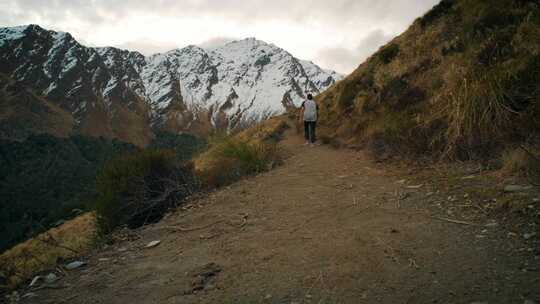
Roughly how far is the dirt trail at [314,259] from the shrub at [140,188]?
791 millimetres

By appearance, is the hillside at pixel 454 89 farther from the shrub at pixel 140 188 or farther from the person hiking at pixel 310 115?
the shrub at pixel 140 188

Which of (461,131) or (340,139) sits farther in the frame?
(340,139)

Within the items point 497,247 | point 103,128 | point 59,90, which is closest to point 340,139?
point 497,247

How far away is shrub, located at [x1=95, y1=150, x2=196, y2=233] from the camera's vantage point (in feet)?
20.1

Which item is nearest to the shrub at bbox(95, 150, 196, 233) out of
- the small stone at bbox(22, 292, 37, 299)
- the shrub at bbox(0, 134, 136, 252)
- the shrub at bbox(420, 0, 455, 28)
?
the small stone at bbox(22, 292, 37, 299)

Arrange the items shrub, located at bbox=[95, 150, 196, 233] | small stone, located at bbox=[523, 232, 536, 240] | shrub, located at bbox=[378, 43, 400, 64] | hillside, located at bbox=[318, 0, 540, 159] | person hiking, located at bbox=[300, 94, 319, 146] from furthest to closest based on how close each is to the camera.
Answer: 1. shrub, located at bbox=[378, 43, 400, 64]
2. person hiking, located at bbox=[300, 94, 319, 146]
3. shrub, located at bbox=[95, 150, 196, 233]
4. hillside, located at bbox=[318, 0, 540, 159]
5. small stone, located at bbox=[523, 232, 536, 240]

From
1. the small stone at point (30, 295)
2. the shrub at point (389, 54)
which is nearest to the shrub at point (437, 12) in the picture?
the shrub at point (389, 54)

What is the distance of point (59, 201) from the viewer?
3285 inches

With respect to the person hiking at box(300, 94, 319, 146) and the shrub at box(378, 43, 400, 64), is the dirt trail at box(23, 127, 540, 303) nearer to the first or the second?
the person hiking at box(300, 94, 319, 146)

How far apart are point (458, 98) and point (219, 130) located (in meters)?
6.08

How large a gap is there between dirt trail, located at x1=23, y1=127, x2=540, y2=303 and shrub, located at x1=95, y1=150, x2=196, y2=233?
79cm

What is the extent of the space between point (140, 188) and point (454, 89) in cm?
592

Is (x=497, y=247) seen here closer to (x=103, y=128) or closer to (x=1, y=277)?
(x=1, y=277)

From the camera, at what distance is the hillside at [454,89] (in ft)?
17.3
